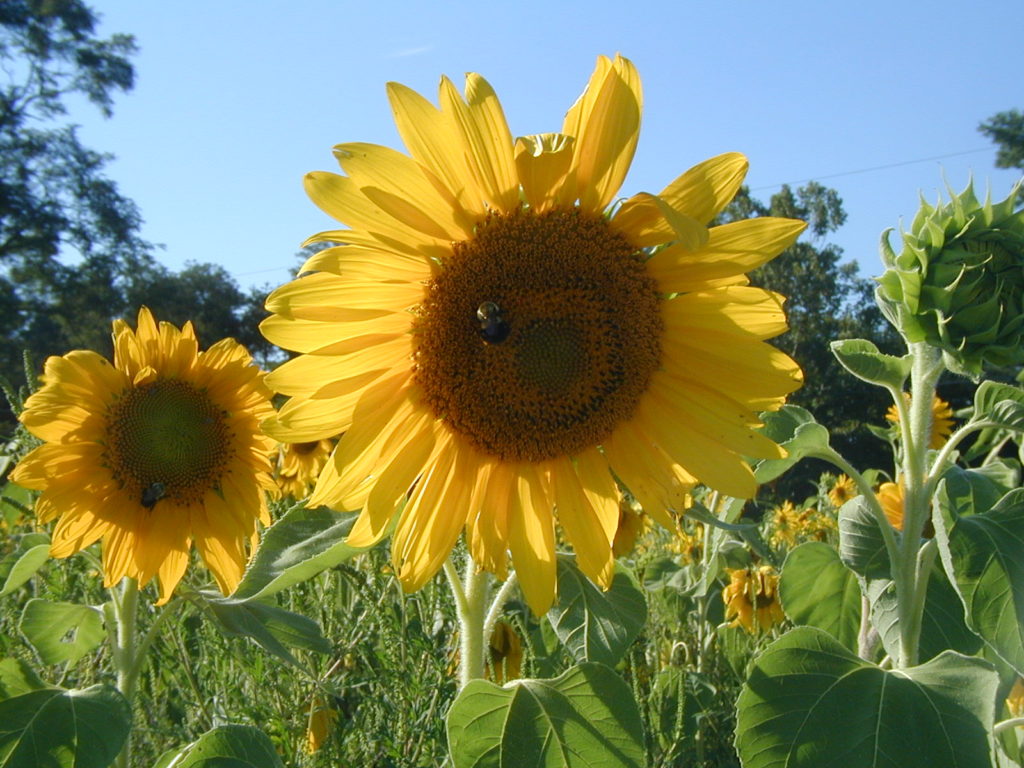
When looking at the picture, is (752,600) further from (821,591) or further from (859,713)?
(859,713)

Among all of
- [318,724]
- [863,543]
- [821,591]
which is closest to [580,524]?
[863,543]

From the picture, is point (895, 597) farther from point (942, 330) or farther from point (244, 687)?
point (244, 687)

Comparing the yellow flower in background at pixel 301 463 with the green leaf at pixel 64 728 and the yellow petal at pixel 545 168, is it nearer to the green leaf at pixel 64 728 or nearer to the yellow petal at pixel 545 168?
the green leaf at pixel 64 728

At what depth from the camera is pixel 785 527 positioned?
4.60m

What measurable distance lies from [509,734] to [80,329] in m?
24.5

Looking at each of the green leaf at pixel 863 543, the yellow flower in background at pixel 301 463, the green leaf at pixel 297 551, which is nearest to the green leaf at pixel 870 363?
the green leaf at pixel 863 543

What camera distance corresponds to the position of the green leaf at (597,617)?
136 centimetres

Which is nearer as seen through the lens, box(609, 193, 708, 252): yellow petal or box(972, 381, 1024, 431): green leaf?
box(609, 193, 708, 252): yellow petal

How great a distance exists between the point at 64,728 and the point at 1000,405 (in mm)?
1573

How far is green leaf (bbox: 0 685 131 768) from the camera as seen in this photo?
137 cm

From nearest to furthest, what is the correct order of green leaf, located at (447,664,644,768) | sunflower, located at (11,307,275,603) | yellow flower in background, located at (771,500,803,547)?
green leaf, located at (447,664,644,768) → sunflower, located at (11,307,275,603) → yellow flower in background, located at (771,500,803,547)

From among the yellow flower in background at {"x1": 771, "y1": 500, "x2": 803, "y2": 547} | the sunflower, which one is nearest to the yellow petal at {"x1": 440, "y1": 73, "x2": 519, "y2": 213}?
the sunflower

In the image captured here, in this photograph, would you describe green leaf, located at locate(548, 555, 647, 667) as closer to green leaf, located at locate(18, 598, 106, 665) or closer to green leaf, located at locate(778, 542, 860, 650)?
green leaf, located at locate(778, 542, 860, 650)

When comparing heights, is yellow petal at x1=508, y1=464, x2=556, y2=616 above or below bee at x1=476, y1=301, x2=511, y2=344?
below
